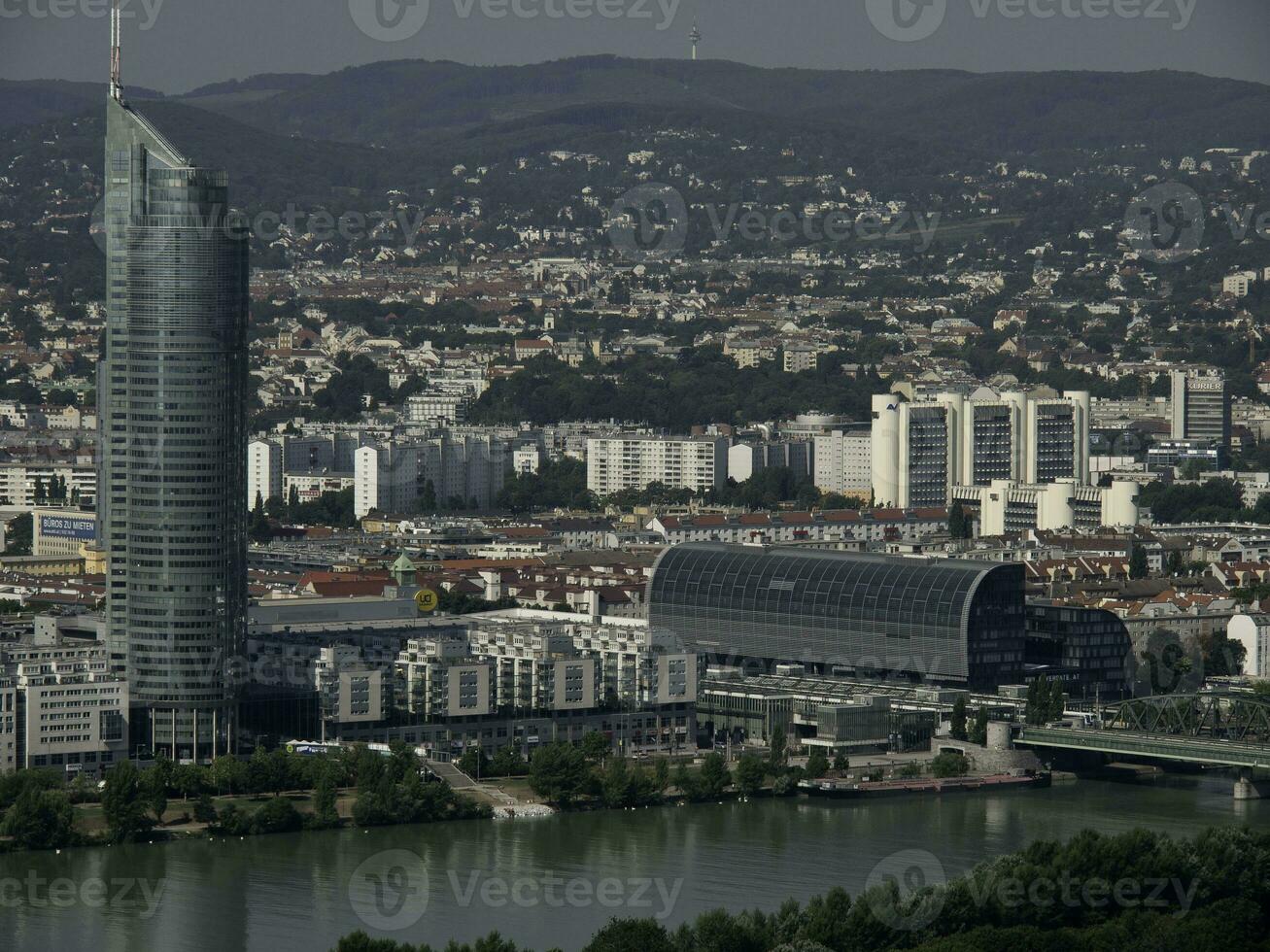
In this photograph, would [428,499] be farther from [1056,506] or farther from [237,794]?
[237,794]

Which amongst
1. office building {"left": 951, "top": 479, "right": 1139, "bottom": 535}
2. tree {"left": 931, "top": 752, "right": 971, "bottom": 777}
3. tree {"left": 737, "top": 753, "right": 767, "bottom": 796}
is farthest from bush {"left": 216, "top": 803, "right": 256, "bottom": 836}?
office building {"left": 951, "top": 479, "right": 1139, "bottom": 535}

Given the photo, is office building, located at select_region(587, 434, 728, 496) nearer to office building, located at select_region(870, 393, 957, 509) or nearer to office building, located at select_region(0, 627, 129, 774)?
office building, located at select_region(870, 393, 957, 509)

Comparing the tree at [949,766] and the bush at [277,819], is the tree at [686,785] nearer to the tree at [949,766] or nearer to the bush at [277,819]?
the tree at [949,766]

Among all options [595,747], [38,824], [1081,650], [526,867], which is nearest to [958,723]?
[1081,650]

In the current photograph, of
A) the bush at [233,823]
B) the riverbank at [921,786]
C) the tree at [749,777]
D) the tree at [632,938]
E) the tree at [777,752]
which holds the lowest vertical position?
the tree at [632,938]

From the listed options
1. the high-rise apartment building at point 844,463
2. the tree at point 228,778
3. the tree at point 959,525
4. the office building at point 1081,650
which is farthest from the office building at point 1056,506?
the tree at point 228,778
